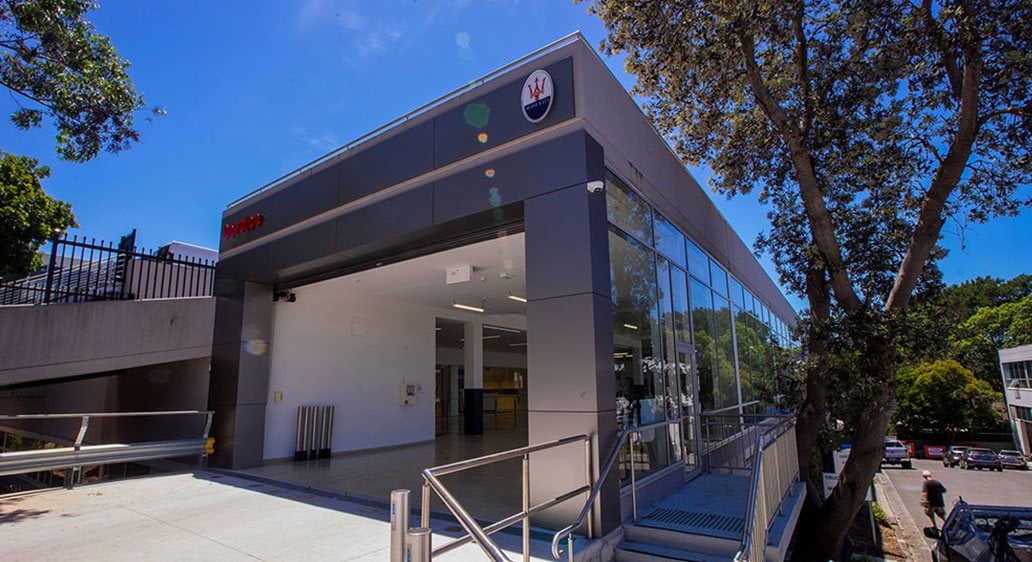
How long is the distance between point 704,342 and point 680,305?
144 centimetres

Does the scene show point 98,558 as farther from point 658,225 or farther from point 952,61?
point 952,61

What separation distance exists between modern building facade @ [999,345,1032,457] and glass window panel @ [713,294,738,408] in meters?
35.9

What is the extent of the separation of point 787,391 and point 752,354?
3013 millimetres

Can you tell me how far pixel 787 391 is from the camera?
1073 centimetres

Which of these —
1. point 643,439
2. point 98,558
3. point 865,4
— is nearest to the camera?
point 98,558

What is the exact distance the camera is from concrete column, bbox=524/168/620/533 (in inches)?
191

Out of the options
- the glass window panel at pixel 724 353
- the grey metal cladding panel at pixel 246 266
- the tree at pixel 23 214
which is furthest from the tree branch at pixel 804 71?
the tree at pixel 23 214

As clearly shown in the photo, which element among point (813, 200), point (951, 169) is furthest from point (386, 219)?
point (951, 169)

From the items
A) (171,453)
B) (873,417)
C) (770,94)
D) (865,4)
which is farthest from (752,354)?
(171,453)

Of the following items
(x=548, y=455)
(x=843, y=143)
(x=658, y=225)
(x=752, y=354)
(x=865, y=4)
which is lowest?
(x=548, y=455)

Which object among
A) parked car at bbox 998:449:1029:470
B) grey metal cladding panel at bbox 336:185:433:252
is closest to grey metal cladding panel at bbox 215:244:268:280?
grey metal cladding panel at bbox 336:185:433:252

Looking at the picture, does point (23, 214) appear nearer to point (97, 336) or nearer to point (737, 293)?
point (97, 336)

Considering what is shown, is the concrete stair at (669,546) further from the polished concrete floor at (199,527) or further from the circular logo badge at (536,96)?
the circular logo badge at (536,96)

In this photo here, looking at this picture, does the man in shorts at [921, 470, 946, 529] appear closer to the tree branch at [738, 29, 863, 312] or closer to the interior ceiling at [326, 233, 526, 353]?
the tree branch at [738, 29, 863, 312]
